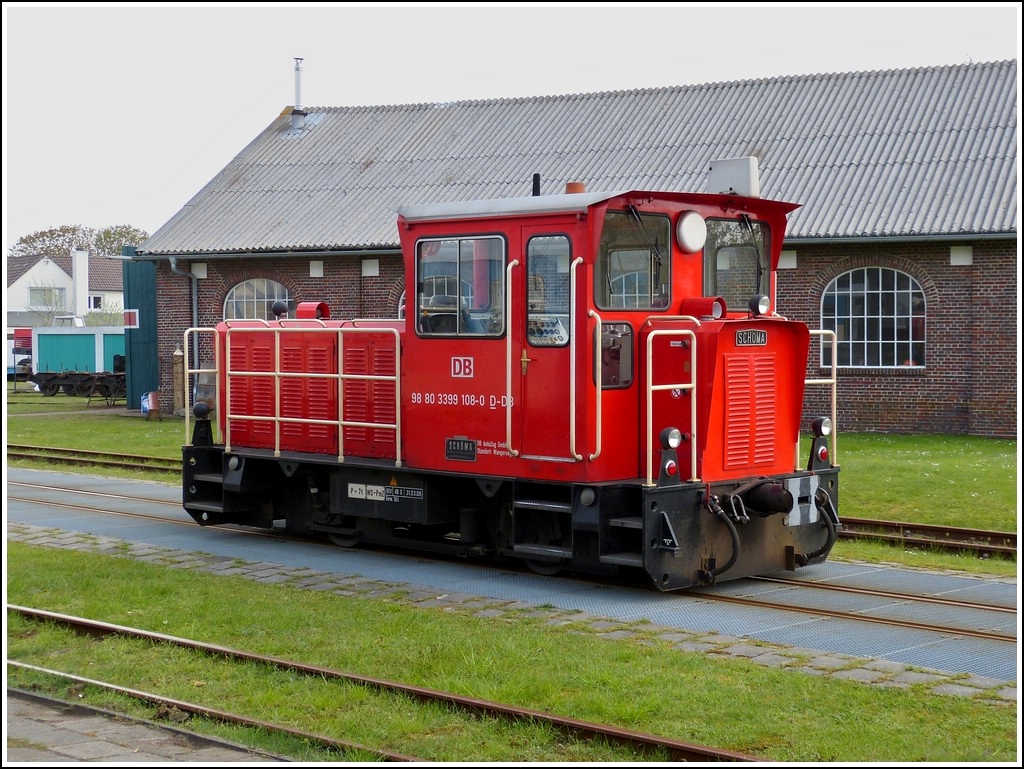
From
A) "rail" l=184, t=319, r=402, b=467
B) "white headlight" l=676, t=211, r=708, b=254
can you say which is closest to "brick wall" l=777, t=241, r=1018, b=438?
"white headlight" l=676, t=211, r=708, b=254

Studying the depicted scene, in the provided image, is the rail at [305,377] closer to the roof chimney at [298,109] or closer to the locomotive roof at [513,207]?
the locomotive roof at [513,207]

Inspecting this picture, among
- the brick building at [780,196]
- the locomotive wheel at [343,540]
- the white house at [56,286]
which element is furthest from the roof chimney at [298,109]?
the white house at [56,286]

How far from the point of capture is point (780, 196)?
24641mm

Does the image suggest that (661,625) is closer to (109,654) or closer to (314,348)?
(109,654)

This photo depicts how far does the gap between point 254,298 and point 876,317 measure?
13991mm

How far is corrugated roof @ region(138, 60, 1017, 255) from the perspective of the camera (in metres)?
23.7

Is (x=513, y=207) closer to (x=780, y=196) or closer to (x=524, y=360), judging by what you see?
(x=524, y=360)

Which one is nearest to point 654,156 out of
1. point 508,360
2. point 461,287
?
point 461,287

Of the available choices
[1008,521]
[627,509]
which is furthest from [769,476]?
[1008,521]

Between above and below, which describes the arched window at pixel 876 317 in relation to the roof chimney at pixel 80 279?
below

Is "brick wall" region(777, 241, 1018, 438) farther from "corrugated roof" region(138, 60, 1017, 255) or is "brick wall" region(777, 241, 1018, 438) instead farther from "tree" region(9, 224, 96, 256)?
"tree" region(9, 224, 96, 256)

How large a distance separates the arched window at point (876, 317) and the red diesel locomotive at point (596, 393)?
516 inches

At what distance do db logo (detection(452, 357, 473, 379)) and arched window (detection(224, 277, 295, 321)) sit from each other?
61.2ft

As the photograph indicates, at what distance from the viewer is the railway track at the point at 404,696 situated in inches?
239
